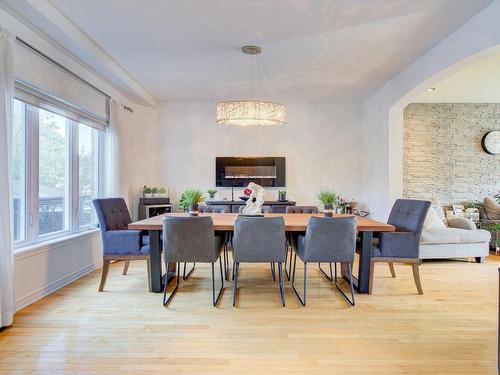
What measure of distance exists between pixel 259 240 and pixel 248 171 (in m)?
3.71

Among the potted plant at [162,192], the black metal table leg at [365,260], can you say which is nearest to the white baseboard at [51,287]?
the potted plant at [162,192]

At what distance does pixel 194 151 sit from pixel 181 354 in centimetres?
495

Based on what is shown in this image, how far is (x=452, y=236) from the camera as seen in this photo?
15.5 feet

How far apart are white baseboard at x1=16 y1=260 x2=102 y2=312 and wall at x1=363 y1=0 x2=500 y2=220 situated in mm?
4537

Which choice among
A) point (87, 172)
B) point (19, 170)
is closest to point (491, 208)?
point (87, 172)

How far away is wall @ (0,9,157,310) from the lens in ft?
10.2

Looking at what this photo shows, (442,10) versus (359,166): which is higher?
(442,10)

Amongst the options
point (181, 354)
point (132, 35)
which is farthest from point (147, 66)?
point (181, 354)

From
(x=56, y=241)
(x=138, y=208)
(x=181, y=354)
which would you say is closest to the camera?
(x=181, y=354)

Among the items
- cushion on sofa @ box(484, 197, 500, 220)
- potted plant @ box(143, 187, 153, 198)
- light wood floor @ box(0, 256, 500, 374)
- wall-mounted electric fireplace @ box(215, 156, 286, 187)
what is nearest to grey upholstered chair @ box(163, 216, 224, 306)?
light wood floor @ box(0, 256, 500, 374)

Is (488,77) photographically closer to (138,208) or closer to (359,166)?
(359,166)

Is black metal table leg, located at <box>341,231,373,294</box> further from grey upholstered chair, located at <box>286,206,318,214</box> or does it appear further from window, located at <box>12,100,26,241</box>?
window, located at <box>12,100,26,241</box>

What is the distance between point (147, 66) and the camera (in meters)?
4.68

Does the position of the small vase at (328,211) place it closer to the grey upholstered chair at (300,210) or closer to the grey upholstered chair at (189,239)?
the grey upholstered chair at (300,210)
